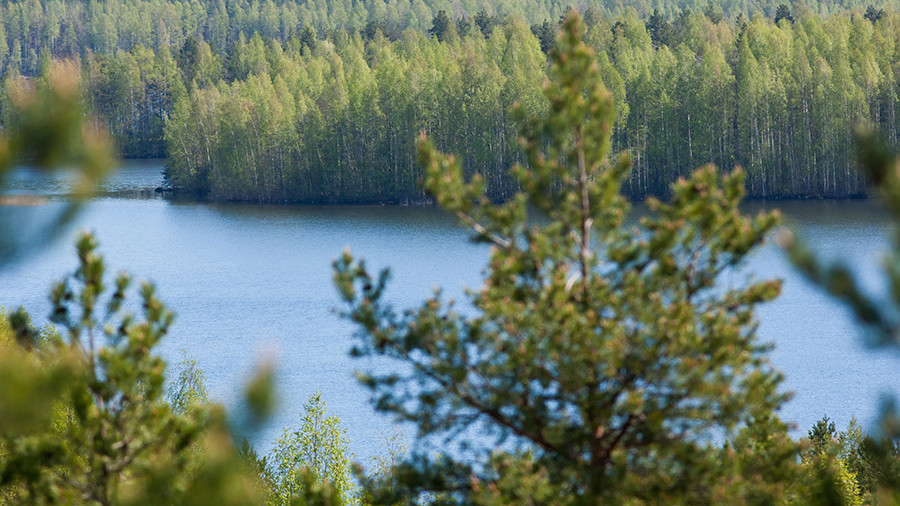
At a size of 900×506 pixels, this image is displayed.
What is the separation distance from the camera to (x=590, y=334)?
8461 mm

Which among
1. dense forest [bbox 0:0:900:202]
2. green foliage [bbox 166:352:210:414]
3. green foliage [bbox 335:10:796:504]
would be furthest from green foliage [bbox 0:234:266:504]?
dense forest [bbox 0:0:900:202]

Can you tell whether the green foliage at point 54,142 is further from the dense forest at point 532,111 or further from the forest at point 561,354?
the dense forest at point 532,111

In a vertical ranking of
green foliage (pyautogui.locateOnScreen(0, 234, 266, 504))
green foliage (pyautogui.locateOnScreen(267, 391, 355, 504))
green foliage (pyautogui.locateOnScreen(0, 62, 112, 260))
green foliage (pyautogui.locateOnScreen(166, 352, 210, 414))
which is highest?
green foliage (pyautogui.locateOnScreen(0, 62, 112, 260))

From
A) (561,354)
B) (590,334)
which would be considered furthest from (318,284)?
(590,334)

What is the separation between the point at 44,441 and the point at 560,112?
14.3ft

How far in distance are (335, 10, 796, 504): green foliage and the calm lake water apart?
53.8 inches

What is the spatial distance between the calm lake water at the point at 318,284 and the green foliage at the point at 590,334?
1.37m

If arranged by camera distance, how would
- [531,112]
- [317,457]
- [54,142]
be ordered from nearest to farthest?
[54,142] → [317,457] → [531,112]

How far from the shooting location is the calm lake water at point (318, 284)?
2745 cm

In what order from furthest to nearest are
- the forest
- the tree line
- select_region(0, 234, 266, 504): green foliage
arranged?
the tree line
the forest
select_region(0, 234, 266, 504): green foliage

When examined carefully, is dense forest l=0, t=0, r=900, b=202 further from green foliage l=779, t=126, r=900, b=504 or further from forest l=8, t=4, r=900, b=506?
green foliage l=779, t=126, r=900, b=504

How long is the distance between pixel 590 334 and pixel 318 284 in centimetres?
3262

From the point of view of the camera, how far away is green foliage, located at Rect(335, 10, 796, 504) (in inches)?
337

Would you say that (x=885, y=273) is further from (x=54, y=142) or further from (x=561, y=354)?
(x=54, y=142)
